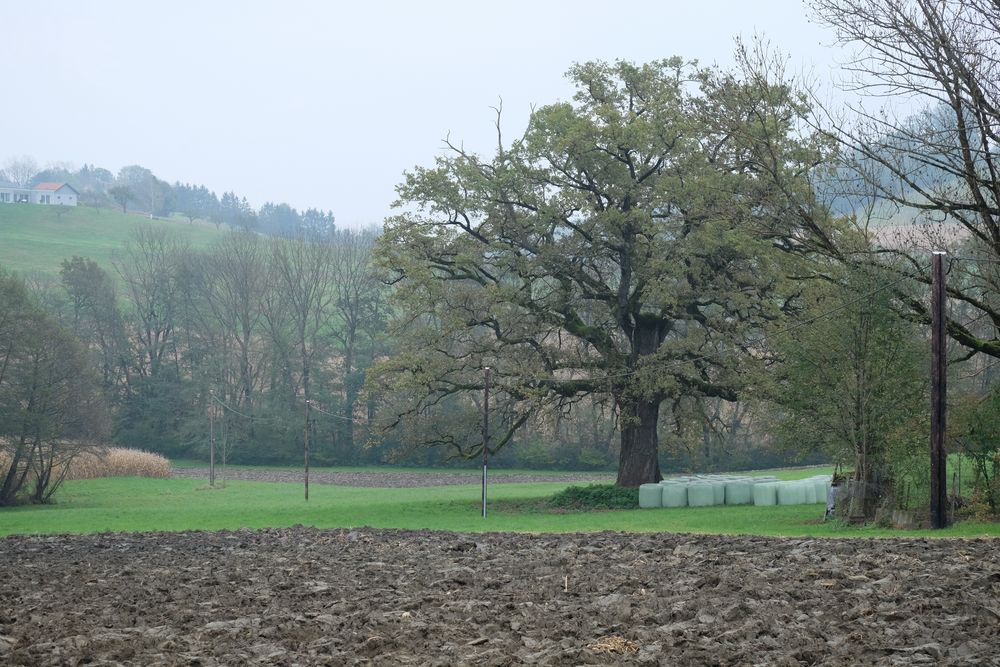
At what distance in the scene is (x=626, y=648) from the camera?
9977 millimetres

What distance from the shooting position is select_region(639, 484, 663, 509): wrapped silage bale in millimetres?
36781

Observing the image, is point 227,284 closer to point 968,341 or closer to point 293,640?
point 968,341

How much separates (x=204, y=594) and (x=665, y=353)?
916 inches

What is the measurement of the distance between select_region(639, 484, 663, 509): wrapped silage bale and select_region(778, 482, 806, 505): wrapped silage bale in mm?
4066

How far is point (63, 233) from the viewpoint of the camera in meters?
130

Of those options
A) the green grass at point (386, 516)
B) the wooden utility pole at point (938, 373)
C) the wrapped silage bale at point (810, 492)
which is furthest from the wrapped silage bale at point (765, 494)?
the wooden utility pole at point (938, 373)

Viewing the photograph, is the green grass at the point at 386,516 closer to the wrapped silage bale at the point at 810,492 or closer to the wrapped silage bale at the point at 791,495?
the wrapped silage bale at the point at 791,495

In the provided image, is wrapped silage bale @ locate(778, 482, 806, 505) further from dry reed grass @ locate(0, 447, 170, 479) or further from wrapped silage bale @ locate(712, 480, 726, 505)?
dry reed grass @ locate(0, 447, 170, 479)

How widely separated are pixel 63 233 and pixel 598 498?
109 m

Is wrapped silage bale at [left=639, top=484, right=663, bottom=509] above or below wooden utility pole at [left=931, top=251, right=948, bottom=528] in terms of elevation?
below

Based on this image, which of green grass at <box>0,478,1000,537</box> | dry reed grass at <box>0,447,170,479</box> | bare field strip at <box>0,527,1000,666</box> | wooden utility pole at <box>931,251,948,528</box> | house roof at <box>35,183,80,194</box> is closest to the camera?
bare field strip at <box>0,527,1000,666</box>

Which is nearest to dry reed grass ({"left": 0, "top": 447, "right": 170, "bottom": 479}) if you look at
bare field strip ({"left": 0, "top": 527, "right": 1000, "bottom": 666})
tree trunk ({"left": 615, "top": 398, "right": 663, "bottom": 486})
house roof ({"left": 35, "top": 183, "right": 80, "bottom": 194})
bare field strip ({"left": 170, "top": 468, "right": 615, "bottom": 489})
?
bare field strip ({"left": 170, "top": 468, "right": 615, "bottom": 489})

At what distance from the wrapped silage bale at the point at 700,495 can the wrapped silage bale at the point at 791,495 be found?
89.2 inches

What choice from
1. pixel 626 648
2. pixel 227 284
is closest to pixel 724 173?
pixel 626 648
